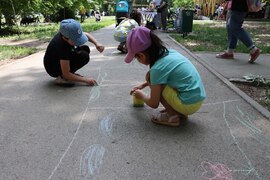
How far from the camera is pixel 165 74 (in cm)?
282

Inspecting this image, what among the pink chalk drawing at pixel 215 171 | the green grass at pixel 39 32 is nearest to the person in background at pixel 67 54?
the pink chalk drawing at pixel 215 171

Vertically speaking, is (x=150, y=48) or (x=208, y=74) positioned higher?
(x=150, y=48)

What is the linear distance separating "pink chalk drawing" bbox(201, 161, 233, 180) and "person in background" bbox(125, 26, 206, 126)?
0.69 metres

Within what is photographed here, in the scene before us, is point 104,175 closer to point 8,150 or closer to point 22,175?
point 22,175

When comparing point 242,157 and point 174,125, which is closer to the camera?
point 242,157

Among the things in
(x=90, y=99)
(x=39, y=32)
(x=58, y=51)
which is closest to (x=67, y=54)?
(x=58, y=51)

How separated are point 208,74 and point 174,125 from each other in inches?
87.4

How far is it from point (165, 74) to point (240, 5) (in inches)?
144

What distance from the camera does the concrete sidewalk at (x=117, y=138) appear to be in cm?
226

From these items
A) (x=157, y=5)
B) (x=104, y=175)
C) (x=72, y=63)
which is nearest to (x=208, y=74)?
(x=72, y=63)

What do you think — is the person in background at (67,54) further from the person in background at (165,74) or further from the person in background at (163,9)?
the person in background at (163,9)

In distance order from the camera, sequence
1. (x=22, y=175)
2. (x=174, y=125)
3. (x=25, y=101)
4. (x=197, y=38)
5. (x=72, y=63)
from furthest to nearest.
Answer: (x=197, y=38), (x=72, y=63), (x=25, y=101), (x=174, y=125), (x=22, y=175)

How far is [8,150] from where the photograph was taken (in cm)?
253

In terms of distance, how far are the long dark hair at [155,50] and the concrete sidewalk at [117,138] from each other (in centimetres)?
62
